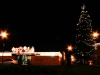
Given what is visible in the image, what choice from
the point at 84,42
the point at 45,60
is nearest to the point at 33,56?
the point at 45,60

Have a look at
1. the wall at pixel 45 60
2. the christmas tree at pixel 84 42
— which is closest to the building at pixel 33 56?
the wall at pixel 45 60

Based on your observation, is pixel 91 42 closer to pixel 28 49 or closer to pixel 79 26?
pixel 79 26

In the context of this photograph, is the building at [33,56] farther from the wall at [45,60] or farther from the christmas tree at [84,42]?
the christmas tree at [84,42]

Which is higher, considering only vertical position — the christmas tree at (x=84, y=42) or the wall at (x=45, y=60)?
the christmas tree at (x=84, y=42)

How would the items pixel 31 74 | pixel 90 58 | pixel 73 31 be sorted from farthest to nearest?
pixel 73 31 → pixel 90 58 → pixel 31 74

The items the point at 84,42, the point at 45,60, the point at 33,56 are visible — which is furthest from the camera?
the point at 33,56

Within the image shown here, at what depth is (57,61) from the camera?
170ft

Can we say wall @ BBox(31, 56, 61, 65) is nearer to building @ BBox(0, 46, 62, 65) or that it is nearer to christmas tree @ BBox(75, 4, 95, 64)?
building @ BBox(0, 46, 62, 65)

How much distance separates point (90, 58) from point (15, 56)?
646 inches

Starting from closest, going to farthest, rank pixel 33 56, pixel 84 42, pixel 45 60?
pixel 84 42, pixel 45 60, pixel 33 56

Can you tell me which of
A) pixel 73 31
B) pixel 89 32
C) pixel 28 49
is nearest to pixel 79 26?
pixel 89 32

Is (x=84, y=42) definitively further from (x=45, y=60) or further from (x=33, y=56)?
(x=33, y=56)

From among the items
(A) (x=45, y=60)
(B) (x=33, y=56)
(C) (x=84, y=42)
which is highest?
(C) (x=84, y=42)

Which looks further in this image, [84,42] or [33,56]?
[33,56]
